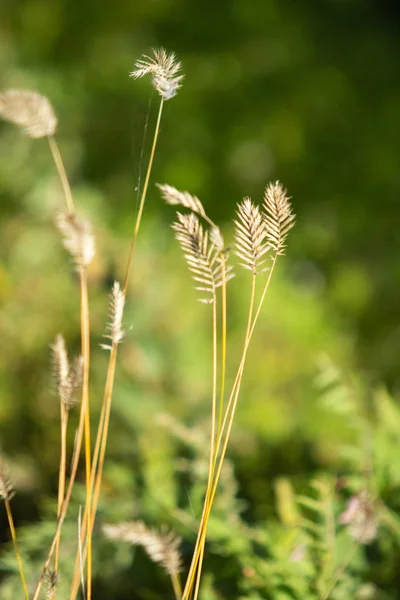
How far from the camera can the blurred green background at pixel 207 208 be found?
5.16 feet

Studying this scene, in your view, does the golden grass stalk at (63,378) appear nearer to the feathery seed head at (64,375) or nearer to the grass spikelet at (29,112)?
the feathery seed head at (64,375)

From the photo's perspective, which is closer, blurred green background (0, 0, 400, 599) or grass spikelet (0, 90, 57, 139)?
grass spikelet (0, 90, 57, 139)

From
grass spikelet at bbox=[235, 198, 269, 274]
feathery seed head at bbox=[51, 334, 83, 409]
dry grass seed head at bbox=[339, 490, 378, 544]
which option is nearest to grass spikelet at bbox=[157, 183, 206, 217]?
grass spikelet at bbox=[235, 198, 269, 274]

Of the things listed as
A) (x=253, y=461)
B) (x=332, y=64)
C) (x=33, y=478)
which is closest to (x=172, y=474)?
(x=253, y=461)

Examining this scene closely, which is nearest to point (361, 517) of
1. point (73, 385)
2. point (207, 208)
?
point (73, 385)

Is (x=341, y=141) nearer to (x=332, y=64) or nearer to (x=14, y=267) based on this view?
(x=332, y=64)

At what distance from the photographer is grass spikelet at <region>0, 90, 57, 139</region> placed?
557 millimetres

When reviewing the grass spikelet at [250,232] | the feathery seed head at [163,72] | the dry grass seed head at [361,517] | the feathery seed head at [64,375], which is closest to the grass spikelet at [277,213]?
the grass spikelet at [250,232]

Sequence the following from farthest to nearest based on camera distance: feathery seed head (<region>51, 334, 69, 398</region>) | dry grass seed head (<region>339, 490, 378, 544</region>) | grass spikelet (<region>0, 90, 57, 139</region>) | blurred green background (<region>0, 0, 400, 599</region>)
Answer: blurred green background (<region>0, 0, 400, 599</region>), dry grass seed head (<region>339, 490, 378, 544</region>), feathery seed head (<region>51, 334, 69, 398</region>), grass spikelet (<region>0, 90, 57, 139</region>)

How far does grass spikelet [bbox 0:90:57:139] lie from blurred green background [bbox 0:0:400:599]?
0.45 ft

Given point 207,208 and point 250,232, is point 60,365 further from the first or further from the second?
point 207,208

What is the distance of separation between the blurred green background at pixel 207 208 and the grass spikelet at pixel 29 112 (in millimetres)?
137

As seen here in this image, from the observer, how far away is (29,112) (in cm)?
57

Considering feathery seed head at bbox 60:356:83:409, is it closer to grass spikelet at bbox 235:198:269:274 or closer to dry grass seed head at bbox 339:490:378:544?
grass spikelet at bbox 235:198:269:274
